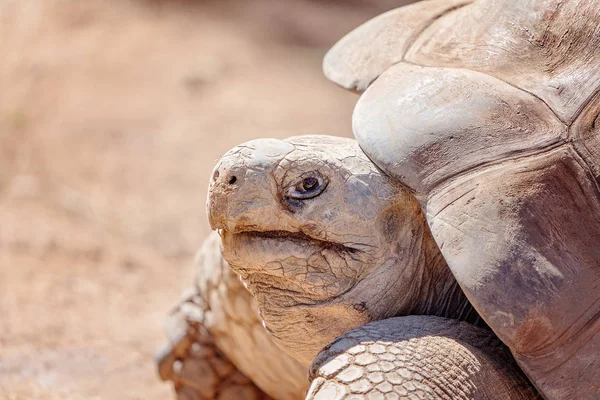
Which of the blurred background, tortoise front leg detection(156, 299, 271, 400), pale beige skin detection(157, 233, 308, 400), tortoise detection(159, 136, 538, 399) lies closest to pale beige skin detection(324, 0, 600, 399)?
tortoise detection(159, 136, 538, 399)

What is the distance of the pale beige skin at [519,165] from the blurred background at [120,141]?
1.13m

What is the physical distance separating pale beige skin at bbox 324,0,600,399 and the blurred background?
3.72 ft

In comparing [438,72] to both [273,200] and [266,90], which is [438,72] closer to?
[273,200]

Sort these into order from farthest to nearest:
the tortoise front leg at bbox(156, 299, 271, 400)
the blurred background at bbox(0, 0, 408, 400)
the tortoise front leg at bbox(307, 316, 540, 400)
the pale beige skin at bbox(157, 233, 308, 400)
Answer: the blurred background at bbox(0, 0, 408, 400) → the tortoise front leg at bbox(156, 299, 271, 400) → the pale beige skin at bbox(157, 233, 308, 400) → the tortoise front leg at bbox(307, 316, 540, 400)

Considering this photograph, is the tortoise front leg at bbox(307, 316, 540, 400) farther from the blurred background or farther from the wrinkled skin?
the blurred background

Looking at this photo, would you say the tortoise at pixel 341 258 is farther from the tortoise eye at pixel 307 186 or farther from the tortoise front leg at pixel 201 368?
the tortoise front leg at pixel 201 368

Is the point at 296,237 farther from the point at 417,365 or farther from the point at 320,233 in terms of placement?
A: the point at 417,365

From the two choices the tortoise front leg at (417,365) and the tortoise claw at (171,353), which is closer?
the tortoise front leg at (417,365)

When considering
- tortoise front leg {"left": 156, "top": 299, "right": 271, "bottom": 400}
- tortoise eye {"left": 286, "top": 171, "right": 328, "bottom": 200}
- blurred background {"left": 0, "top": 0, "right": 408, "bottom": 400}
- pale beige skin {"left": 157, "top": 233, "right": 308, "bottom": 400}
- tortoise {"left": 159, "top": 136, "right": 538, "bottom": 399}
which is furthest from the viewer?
blurred background {"left": 0, "top": 0, "right": 408, "bottom": 400}

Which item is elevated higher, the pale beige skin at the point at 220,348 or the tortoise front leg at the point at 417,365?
the pale beige skin at the point at 220,348

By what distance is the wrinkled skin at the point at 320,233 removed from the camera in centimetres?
210

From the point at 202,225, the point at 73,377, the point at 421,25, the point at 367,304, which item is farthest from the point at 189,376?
the point at 202,225

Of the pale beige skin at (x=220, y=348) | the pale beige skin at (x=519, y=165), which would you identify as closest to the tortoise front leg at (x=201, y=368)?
the pale beige skin at (x=220, y=348)

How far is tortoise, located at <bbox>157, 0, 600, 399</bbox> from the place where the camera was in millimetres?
1901
